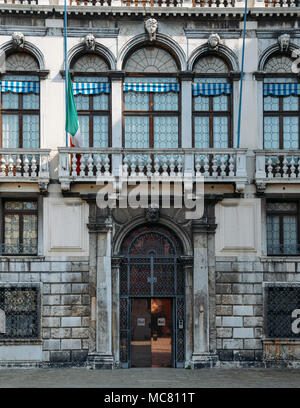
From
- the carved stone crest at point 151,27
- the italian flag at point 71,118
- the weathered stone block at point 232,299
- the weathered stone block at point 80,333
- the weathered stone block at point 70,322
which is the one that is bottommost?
the weathered stone block at point 80,333

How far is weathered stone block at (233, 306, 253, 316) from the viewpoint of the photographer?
76.5 feet

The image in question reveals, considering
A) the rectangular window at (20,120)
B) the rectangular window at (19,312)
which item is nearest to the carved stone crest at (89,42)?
the rectangular window at (20,120)

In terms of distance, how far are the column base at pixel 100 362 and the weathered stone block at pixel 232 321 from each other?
150 inches

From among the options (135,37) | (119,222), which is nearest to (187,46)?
(135,37)

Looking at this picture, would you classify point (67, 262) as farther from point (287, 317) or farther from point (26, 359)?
point (287, 317)

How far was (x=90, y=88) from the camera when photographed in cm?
2412

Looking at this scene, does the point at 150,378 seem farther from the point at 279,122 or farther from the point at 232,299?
the point at 279,122

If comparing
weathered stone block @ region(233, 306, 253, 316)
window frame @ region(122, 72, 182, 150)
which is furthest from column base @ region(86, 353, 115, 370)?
window frame @ region(122, 72, 182, 150)

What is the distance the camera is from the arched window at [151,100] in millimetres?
24234

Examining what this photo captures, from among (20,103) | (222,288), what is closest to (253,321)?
(222,288)

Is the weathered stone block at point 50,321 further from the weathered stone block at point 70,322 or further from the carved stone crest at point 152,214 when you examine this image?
the carved stone crest at point 152,214

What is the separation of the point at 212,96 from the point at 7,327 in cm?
1016

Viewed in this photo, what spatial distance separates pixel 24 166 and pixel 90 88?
3.49 metres

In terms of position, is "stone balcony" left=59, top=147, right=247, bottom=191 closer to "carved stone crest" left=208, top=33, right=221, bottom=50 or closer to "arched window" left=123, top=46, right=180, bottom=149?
"arched window" left=123, top=46, right=180, bottom=149
